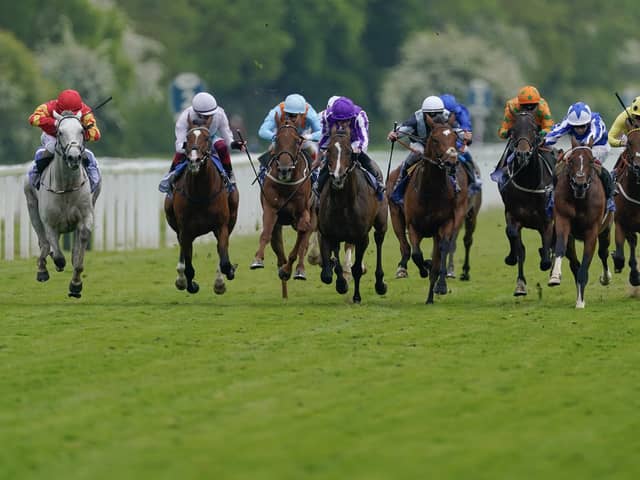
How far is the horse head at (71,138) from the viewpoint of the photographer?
48.6 feet

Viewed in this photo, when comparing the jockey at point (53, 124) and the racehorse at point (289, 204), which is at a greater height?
the jockey at point (53, 124)

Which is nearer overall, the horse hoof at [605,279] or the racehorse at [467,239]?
the horse hoof at [605,279]

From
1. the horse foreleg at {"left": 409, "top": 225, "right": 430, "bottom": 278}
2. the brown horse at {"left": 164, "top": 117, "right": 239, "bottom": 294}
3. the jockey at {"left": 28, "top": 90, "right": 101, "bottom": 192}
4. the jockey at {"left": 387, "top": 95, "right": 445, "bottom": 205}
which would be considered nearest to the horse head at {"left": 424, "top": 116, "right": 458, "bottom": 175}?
the jockey at {"left": 387, "top": 95, "right": 445, "bottom": 205}

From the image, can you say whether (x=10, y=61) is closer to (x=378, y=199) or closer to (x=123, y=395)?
(x=378, y=199)

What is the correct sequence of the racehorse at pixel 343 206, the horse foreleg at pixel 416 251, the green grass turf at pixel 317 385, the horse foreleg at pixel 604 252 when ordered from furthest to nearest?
1. the horse foreleg at pixel 604 252
2. the horse foreleg at pixel 416 251
3. the racehorse at pixel 343 206
4. the green grass turf at pixel 317 385

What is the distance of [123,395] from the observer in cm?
1012

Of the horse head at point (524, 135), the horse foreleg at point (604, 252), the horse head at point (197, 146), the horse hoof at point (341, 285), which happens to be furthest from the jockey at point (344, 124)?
the horse foreleg at point (604, 252)

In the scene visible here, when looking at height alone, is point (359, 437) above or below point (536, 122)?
below

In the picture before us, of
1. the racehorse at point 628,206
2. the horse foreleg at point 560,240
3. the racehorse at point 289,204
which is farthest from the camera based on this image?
the racehorse at point 628,206

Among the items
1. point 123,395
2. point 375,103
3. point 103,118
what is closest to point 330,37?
point 375,103

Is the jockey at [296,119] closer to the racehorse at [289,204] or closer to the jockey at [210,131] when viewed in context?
the racehorse at [289,204]

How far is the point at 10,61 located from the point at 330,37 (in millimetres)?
25906

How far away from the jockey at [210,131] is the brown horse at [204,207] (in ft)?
0.21

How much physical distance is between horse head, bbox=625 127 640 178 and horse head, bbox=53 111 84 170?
464 centimetres
